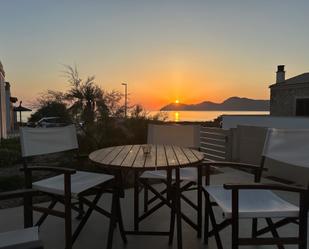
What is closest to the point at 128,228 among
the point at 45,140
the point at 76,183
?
the point at 76,183

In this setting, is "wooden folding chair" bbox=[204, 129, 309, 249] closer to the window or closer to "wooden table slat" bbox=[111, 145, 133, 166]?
"wooden table slat" bbox=[111, 145, 133, 166]

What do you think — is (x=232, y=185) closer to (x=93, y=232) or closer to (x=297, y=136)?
(x=297, y=136)

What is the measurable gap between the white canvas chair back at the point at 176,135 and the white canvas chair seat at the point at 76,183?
40.2 inches

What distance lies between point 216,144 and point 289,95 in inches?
346

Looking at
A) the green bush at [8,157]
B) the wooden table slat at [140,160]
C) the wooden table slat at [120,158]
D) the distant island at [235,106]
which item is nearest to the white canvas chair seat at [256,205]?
the wooden table slat at [140,160]

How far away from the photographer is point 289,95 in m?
13.6

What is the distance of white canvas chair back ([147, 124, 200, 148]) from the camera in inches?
136

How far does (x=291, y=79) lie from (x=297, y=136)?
12.8 meters

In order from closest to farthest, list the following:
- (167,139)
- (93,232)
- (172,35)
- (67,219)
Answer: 1. (67,219)
2. (93,232)
3. (167,139)
4. (172,35)

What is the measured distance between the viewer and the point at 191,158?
2.35 meters

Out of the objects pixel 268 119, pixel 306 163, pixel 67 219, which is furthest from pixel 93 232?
pixel 268 119

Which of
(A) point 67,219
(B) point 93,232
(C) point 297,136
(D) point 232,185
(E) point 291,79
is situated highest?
(E) point 291,79

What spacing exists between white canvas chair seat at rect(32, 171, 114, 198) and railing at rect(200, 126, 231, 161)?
12.4 ft

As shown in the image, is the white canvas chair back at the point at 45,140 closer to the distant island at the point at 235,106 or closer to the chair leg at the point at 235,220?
the chair leg at the point at 235,220
